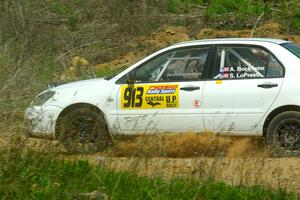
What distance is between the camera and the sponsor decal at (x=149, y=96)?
9.91m

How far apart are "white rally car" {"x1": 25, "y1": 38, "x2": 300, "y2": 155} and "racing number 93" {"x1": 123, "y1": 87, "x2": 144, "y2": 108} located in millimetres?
14

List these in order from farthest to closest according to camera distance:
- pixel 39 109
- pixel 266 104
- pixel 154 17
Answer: pixel 154 17, pixel 39 109, pixel 266 104

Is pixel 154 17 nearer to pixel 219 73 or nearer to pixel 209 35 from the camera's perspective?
pixel 209 35

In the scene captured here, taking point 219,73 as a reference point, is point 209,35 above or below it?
below

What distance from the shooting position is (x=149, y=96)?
394 inches

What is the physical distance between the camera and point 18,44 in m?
18.6

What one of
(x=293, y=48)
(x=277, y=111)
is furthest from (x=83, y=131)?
(x=293, y=48)

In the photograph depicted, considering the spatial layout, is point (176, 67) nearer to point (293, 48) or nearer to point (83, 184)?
point (293, 48)

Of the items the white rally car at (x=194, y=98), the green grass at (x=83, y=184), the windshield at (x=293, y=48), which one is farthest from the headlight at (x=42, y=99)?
the windshield at (x=293, y=48)

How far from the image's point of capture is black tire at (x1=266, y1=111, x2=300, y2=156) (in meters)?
9.42

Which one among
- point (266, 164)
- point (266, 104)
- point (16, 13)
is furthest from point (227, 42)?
point (16, 13)

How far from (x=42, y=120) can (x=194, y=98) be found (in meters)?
2.15

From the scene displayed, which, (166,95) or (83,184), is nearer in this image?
(83,184)

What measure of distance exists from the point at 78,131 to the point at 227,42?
8.02 ft
